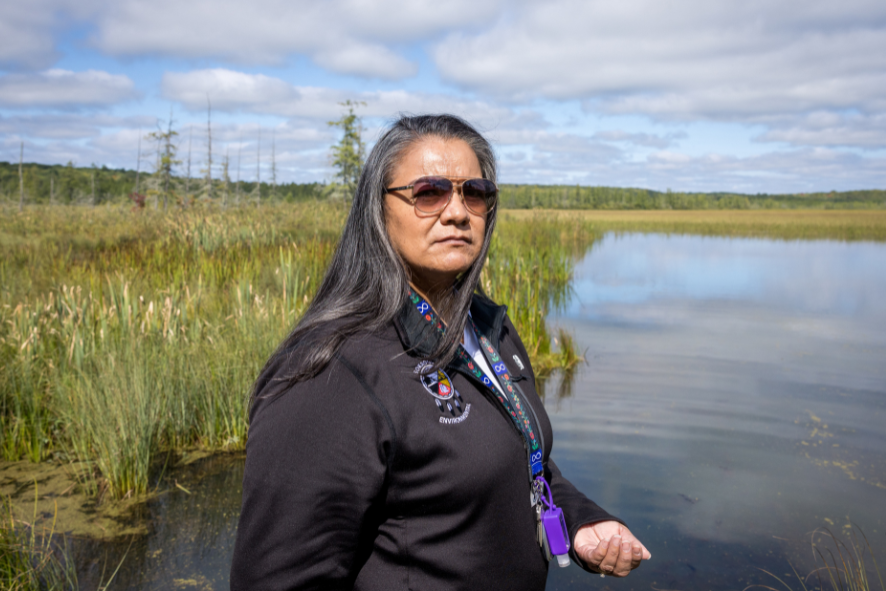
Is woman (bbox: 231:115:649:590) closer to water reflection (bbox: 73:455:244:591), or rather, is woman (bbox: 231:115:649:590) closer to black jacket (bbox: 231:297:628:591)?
black jacket (bbox: 231:297:628:591)

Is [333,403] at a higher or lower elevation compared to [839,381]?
higher

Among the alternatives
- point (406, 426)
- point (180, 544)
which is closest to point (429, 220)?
point (406, 426)

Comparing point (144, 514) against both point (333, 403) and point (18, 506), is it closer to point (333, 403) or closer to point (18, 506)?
point (18, 506)

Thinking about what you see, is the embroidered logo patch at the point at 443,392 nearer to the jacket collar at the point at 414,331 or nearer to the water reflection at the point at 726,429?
the jacket collar at the point at 414,331

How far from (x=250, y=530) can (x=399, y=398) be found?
1.30 ft

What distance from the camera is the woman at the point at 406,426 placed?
1158 millimetres

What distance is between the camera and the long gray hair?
1289 millimetres

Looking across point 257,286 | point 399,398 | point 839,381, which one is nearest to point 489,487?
point 399,398

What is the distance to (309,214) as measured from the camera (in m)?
13.0

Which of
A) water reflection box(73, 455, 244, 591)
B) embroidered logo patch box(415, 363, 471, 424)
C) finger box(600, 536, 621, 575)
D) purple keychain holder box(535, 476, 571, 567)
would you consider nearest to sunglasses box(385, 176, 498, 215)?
embroidered logo patch box(415, 363, 471, 424)

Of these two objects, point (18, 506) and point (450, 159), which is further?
point (18, 506)

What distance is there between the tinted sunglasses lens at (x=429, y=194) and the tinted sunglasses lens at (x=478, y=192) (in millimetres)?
82

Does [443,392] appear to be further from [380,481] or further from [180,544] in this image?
[180,544]

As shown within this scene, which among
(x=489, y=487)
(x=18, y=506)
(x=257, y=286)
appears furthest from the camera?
(x=257, y=286)
